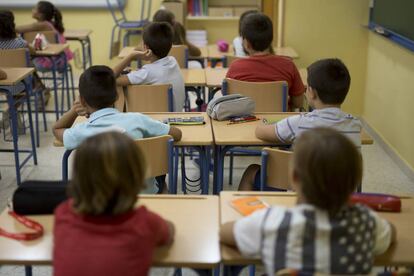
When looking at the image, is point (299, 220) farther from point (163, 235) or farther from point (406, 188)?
point (406, 188)

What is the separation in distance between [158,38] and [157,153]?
4.56ft

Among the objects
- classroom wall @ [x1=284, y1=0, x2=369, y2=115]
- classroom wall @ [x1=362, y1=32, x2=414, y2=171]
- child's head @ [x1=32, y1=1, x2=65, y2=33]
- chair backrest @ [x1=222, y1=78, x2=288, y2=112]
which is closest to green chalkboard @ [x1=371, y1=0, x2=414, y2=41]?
classroom wall @ [x1=362, y1=32, x2=414, y2=171]

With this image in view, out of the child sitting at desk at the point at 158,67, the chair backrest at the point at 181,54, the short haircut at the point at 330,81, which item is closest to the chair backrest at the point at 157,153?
the short haircut at the point at 330,81

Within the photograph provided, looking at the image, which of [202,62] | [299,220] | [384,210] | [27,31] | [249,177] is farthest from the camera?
[27,31]

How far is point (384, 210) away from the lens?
1.81m

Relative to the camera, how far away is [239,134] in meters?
2.60

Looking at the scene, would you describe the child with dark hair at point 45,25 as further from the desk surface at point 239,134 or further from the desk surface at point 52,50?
the desk surface at point 239,134

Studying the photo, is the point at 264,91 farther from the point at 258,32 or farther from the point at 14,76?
the point at 14,76

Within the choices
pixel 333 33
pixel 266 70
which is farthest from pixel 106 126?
pixel 333 33

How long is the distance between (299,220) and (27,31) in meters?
4.95

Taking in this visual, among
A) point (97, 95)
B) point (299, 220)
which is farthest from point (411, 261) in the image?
point (97, 95)

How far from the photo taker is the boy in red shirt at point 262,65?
3447 mm

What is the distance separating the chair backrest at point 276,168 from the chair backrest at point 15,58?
2792 mm

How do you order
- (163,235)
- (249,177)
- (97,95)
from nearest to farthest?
1. (163,235)
2. (97,95)
3. (249,177)
